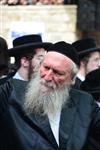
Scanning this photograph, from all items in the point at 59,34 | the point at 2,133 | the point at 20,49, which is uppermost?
the point at 2,133

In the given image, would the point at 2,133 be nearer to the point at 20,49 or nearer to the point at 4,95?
the point at 4,95

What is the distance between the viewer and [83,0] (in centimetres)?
1358

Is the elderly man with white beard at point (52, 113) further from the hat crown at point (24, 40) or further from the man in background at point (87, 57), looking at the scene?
the man in background at point (87, 57)

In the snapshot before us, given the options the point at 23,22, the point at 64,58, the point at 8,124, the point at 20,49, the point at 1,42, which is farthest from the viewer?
the point at 23,22

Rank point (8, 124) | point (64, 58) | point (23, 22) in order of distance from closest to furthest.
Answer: point (8, 124) < point (64, 58) < point (23, 22)

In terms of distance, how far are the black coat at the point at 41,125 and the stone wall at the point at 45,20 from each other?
8970 mm

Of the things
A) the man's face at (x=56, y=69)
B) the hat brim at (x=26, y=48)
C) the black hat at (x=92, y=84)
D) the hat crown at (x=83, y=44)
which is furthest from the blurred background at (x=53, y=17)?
the man's face at (x=56, y=69)

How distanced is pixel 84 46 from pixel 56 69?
2534 mm

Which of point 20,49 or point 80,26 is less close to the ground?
point 20,49

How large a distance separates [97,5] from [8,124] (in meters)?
9.88

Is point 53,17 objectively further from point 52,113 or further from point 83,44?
point 52,113

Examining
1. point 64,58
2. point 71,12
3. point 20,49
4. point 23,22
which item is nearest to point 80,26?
point 71,12

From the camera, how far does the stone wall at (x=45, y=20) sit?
1311 centimetres

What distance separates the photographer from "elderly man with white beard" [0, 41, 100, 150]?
3.60m
